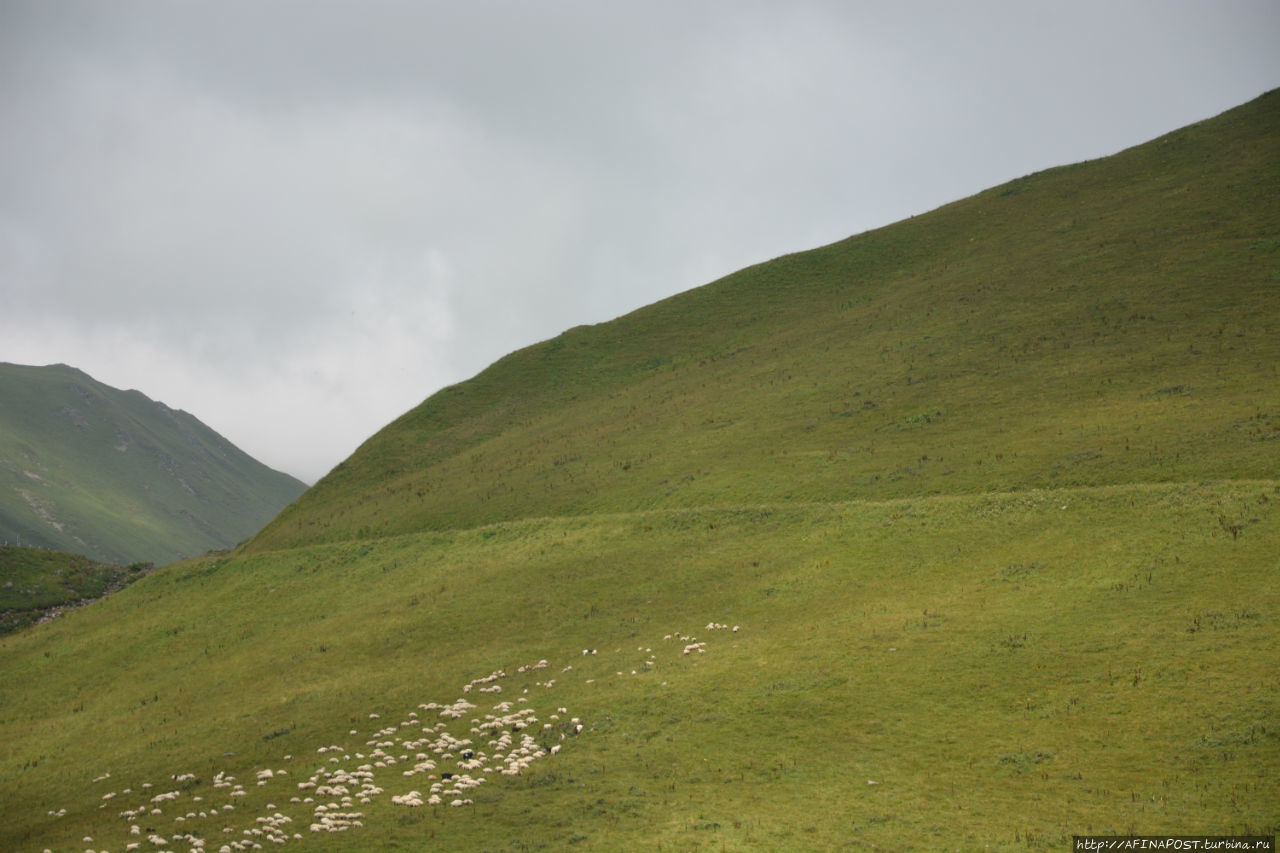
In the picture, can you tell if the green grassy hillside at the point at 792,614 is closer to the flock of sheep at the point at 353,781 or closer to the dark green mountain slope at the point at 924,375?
the flock of sheep at the point at 353,781

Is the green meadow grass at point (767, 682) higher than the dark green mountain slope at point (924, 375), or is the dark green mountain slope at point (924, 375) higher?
the dark green mountain slope at point (924, 375)

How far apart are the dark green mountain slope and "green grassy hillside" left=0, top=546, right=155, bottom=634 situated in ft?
62.3

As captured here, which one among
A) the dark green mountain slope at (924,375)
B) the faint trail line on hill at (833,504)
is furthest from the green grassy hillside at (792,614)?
the dark green mountain slope at (924,375)

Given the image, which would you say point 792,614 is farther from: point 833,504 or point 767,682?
point 833,504

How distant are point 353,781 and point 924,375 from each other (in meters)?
47.8

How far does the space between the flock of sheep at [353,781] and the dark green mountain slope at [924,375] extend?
76.1 ft

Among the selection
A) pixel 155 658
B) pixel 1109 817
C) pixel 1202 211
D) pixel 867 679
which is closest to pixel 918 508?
pixel 867 679

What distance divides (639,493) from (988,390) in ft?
77.8

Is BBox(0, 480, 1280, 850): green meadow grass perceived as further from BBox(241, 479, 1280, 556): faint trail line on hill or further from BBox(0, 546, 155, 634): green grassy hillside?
BBox(0, 546, 155, 634): green grassy hillside

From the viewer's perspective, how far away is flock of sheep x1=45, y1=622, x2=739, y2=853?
22219 mm

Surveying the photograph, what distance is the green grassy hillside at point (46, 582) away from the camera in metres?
68.9

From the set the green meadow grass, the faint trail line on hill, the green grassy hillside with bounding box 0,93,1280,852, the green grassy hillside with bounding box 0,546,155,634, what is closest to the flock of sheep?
the green grassy hillside with bounding box 0,93,1280,852

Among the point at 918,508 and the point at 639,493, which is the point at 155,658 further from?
the point at 918,508

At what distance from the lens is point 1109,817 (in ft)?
58.2
